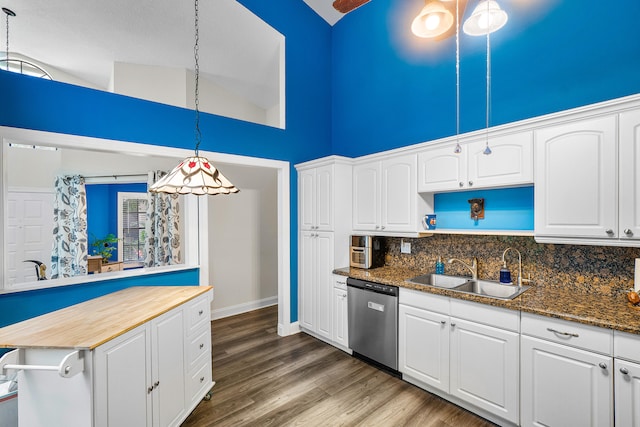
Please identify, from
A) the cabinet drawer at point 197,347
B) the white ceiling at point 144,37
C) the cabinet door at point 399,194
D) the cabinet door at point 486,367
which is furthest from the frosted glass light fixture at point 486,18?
the cabinet drawer at point 197,347

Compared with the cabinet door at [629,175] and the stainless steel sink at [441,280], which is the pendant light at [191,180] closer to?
the stainless steel sink at [441,280]

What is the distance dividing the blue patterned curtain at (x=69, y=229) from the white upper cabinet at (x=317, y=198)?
120 inches

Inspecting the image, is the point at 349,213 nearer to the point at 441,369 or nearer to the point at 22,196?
the point at 441,369

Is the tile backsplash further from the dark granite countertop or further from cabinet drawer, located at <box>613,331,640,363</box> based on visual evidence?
cabinet drawer, located at <box>613,331,640,363</box>

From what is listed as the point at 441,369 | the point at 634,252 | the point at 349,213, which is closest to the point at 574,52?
the point at 634,252

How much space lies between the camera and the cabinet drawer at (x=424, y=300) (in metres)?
2.35

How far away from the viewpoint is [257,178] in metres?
4.77

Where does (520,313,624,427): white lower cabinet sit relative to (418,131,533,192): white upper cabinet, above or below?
below

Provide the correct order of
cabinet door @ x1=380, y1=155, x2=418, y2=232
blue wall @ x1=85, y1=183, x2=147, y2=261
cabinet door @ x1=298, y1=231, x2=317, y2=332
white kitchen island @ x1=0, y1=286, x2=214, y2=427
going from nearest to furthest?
white kitchen island @ x1=0, y1=286, x2=214, y2=427 → cabinet door @ x1=380, y1=155, x2=418, y2=232 → cabinet door @ x1=298, y1=231, x2=317, y2=332 → blue wall @ x1=85, y1=183, x2=147, y2=261

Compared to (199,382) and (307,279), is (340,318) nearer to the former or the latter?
(307,279)

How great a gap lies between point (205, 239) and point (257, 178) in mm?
1646

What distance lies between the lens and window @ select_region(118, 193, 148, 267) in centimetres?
465

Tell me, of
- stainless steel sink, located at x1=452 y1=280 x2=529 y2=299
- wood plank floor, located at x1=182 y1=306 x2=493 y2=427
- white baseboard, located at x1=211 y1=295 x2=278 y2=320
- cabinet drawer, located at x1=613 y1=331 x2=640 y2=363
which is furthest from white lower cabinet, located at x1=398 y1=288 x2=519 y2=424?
white baseboard, located at x1=211 y1=295 x2=278 y2=320

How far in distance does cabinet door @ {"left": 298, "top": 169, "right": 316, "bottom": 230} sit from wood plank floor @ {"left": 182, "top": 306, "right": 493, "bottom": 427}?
1486 millimetres
